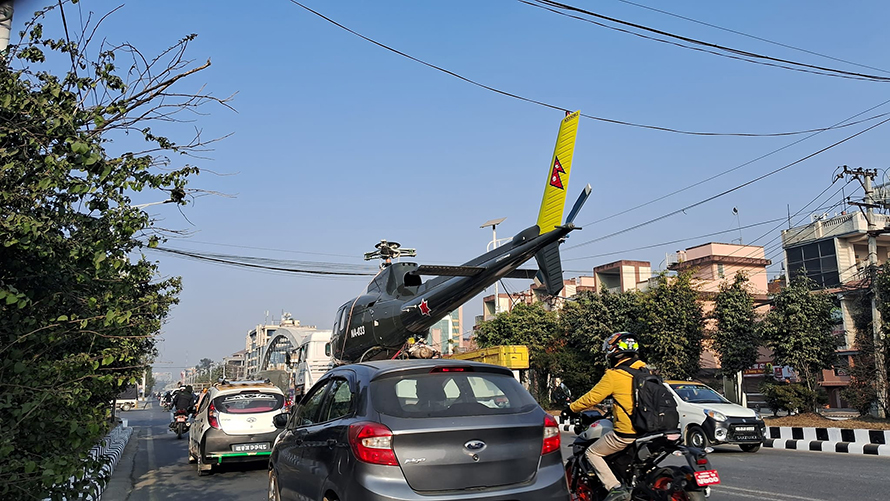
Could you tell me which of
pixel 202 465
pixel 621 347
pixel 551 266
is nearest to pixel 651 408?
pixel 621 347

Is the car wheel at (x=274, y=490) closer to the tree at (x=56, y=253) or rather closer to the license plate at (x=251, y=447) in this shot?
the tree at (x=56, y=253)

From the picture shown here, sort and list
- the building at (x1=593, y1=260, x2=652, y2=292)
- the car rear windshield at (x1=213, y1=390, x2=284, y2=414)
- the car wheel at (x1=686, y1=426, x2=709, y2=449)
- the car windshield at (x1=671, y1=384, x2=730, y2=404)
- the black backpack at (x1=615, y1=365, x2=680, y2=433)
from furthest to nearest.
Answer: the building at (x1=593, y1=260, x2=652, y2=292) → the car windshield at (x1=671, y1=384, x2=730, y2=404) → the car wheel at (x1=686, y1=426, x2=709, y2=449) → the car rear windshield at (x1=213, y1=390, x2=284, y2=414) → the black backpack at (x1=615, y1=365, x2=680, y2=433)

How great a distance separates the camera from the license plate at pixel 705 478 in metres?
5.63

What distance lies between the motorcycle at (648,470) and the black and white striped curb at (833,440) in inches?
383

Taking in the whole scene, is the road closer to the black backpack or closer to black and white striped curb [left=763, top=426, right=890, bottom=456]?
black and white striped curb [left=763, top=426, right=890, bottom=456]

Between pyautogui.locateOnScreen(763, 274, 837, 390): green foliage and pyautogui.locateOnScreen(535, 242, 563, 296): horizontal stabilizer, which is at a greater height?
pyautogui.locateOnScreen(535, 242, 563, 296): horizontal stabilizer

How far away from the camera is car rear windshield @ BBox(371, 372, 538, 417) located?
4945 millimetres

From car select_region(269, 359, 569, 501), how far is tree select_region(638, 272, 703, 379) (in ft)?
69.5

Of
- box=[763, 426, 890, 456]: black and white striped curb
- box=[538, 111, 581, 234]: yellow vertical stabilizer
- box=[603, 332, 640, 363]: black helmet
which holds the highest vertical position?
box=[538, 111, 581, 234]: yellow vertical stabilizer

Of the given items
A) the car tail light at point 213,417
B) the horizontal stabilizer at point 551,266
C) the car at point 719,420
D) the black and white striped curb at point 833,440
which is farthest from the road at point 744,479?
the horizontal stabilizer at point 551,266

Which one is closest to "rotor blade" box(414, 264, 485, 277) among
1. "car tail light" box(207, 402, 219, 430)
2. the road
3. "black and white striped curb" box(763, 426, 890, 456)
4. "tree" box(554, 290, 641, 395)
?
the road

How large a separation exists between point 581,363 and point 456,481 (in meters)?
25.7

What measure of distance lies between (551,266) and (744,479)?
8117 millimetres

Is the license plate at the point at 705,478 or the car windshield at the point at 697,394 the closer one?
the license plate at the point at 705,478
